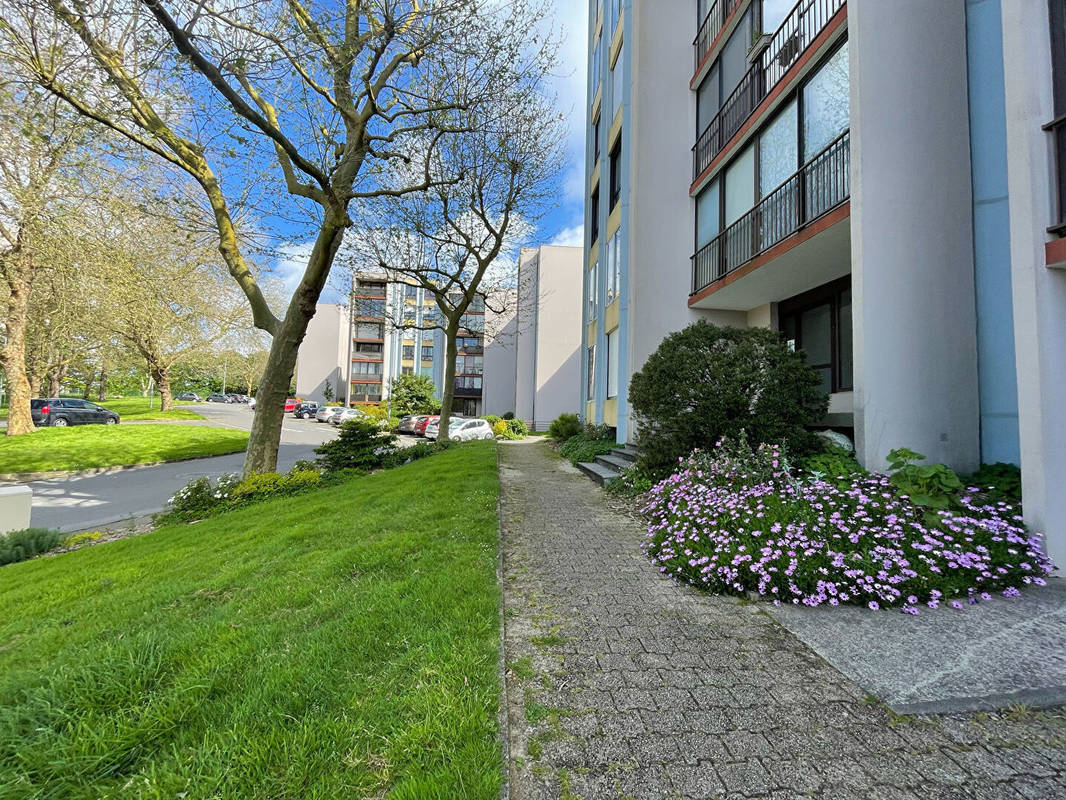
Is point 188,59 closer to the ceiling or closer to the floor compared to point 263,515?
closer to the ceiling

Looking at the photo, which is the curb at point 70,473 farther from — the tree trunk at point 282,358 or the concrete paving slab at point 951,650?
the concrete paving slab at point 951,650

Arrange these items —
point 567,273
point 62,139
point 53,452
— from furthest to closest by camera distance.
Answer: point 567,273, point 53,452, point 62,139

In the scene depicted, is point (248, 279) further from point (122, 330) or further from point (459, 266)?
point (122, 330)

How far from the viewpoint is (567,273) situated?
101 ft

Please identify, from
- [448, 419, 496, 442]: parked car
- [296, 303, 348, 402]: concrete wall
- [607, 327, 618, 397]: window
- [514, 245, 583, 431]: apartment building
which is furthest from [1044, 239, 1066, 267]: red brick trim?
[296, 303, 348, 402]: concrete wall

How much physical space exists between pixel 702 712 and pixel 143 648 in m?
2.89

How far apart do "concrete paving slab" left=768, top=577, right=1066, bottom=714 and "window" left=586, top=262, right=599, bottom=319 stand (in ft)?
43.0

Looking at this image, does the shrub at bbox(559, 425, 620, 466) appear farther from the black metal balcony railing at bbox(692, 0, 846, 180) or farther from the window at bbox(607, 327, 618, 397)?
the black metal balcony railing at bbox(692, 0, 846, 180)

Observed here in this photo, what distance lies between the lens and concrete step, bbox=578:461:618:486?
8763 millimetres

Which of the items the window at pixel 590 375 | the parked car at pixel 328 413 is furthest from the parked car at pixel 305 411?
the window at pixel 590 375

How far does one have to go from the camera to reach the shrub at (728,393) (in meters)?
6.05

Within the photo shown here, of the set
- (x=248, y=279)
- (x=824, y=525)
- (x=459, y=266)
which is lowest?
(x=824, y=525)

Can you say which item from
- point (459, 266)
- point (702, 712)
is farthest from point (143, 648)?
point (459, 266)

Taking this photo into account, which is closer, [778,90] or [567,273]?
[778,90]
